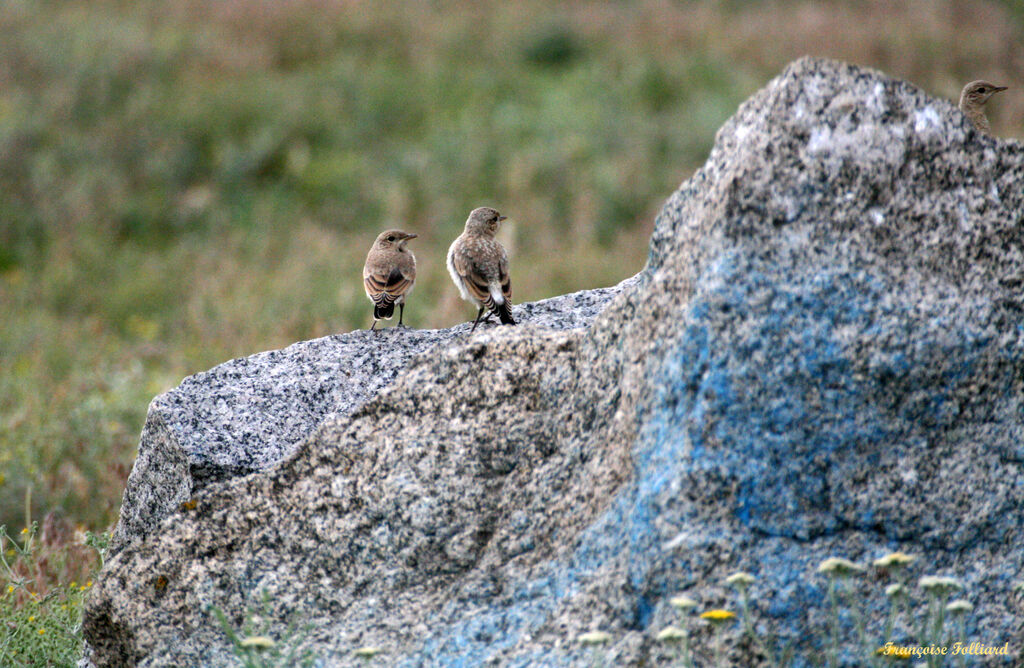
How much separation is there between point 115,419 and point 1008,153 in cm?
692

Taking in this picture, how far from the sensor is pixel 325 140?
17.8 meters

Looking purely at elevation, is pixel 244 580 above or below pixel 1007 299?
below

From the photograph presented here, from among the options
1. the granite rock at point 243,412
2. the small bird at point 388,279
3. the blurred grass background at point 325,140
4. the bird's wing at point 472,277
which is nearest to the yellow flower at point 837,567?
the granite rock at point 243,412

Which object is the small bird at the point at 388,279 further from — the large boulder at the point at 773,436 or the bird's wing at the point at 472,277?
the large boulder at the point at 773,436

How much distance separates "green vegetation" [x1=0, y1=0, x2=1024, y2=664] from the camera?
1229 centimetres

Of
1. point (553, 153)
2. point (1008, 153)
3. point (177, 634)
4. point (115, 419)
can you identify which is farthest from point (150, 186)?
point (1008, 153)

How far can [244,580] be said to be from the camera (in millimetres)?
3730

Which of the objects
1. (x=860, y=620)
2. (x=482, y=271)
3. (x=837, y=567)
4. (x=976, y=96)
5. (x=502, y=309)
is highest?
(x=976, y=96)

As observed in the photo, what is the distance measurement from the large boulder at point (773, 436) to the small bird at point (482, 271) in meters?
1.92

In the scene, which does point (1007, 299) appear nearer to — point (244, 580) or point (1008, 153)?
point (1008, 153)

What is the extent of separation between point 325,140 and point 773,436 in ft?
51.1

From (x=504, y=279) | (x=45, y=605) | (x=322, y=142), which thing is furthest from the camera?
(x=322, y=142)

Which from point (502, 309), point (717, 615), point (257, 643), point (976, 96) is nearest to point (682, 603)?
point (717, 615)

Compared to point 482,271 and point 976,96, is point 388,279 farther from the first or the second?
point 976,96
